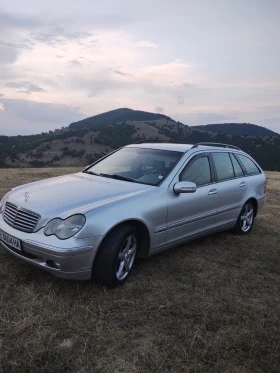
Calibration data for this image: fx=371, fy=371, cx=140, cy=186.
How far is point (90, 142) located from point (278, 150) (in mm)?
31879

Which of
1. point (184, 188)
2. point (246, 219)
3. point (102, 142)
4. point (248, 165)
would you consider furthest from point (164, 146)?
point (102, 142)

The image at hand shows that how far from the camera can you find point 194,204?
499 cm

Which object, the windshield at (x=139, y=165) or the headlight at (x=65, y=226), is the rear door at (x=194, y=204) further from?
the headlight at (x=65, y=226)

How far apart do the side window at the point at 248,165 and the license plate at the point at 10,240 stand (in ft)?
13.4

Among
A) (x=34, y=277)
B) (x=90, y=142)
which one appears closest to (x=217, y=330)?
(x=34, y=277)

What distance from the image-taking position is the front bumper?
357 centimetres

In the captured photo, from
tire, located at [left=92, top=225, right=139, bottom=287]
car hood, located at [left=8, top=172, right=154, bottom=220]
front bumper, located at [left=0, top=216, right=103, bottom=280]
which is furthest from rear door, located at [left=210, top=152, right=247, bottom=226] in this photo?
front bumper, located at [left=0, top=216, right=103, bottom=280]

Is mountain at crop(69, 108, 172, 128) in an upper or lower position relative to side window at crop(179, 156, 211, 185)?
upper

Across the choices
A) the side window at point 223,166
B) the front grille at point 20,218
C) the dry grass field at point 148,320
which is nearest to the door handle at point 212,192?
the side window at point 223,166

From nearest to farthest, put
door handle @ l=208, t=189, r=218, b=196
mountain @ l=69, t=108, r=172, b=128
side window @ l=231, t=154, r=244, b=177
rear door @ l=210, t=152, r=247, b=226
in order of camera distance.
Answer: door handle @ l=208, t=189, r=218, b=196
rear door @ l=210, t=152, r=247, b=226
side window @ l=231, t=154, r=244, b=177
mountain @ l=69, t=108, r=172, b=128

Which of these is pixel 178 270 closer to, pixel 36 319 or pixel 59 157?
pixel 36 319

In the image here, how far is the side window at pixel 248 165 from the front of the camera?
6512 millimetres

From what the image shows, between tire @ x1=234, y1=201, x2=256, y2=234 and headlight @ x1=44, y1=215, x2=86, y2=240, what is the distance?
11.2 ft

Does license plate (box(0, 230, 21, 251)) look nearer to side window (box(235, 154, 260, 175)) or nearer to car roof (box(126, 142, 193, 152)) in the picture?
car roof (box(126, 142, 193, 152))
